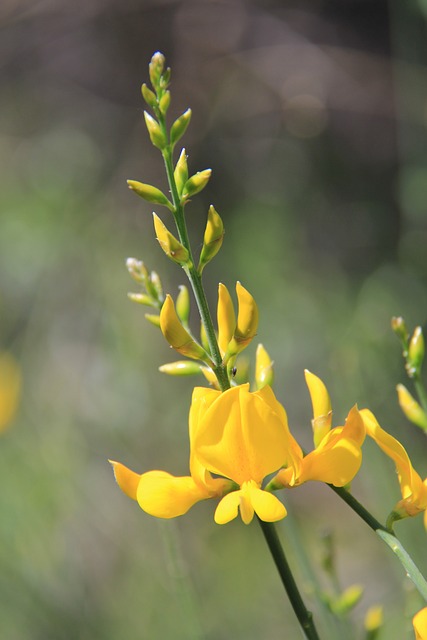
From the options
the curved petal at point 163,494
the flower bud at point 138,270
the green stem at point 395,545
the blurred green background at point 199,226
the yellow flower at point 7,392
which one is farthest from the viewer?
the blurred green background at point 199,226

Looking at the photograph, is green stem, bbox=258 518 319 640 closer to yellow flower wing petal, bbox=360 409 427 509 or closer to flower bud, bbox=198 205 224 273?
yellow flower wing petal, bbox=360 409 427 509

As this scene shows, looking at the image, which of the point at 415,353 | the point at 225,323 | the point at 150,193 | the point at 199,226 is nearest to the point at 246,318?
the point at 225,323

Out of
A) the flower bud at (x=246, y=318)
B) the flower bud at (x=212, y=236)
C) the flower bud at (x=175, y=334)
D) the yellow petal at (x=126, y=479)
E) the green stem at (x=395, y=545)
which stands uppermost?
the flower bud at (x=212, y=236)

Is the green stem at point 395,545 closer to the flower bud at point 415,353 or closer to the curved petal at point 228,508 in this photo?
the curved petal at point 228,508

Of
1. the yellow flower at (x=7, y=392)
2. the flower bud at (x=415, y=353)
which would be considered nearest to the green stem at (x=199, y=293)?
the flower bud at (x=415, y=353)

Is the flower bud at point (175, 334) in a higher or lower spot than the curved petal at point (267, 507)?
higher

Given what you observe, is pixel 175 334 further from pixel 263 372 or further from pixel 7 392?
pixel 7 392

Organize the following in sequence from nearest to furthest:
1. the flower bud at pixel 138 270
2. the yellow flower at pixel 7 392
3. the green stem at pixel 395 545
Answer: the green stem at pixel 395 545 < the flower bud at pixel 138 270 < the yellow flower at pixel 7 392
